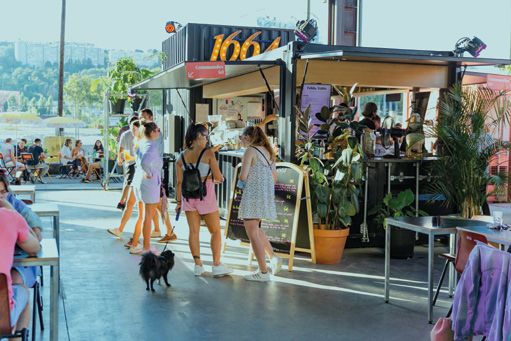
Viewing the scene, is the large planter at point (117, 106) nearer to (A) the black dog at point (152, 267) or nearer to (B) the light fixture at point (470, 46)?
(B) the light fixture at point (470, 46)

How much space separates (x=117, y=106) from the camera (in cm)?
1515

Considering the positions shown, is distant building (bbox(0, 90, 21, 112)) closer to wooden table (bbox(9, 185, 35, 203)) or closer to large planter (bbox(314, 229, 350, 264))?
wooden table (bbox(9, 185, 35, 203))

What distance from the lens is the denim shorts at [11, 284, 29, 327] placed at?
313 cm

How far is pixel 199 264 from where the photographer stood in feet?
20.3

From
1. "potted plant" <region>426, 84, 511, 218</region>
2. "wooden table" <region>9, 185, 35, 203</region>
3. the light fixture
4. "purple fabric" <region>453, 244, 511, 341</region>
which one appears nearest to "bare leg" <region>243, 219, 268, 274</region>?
"wooden table" <region>9, 185, 35, 203</region>

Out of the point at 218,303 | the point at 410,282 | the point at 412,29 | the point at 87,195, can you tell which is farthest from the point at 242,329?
the point at 412,29

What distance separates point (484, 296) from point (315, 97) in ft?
15.5

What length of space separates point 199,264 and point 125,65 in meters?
10.6

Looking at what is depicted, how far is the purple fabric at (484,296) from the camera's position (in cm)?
329

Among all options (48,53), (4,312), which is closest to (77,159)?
(4,312)

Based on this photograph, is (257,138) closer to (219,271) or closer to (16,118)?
(219,271)

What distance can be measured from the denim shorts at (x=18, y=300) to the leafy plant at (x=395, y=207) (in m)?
4.78

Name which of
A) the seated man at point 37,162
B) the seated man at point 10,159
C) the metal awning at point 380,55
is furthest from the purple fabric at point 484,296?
the seated man at point 37,162

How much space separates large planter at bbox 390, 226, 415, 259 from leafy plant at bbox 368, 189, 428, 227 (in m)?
0.21
